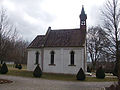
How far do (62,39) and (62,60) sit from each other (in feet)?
15.3

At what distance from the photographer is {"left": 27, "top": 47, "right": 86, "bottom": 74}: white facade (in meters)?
30.6

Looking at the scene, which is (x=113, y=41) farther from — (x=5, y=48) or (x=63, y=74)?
(x=5, y=48)

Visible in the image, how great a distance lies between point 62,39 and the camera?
33.5 metres

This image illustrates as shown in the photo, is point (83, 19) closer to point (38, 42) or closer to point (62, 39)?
point (62, 39)

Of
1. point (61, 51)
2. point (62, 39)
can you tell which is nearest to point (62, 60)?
point (61, 51)

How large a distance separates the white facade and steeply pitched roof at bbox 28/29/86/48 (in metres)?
0.89

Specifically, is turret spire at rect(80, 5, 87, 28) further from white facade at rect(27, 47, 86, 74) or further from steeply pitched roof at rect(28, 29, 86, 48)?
white facade at rect(27, 47, 86, 74)

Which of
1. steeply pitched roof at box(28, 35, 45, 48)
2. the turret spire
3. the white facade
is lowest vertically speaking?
the white facade

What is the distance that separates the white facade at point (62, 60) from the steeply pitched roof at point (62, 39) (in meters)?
0.89

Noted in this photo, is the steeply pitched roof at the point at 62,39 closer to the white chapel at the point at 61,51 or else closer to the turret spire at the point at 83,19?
the white chapel at the point at 61,51

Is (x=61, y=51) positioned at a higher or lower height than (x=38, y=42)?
lower

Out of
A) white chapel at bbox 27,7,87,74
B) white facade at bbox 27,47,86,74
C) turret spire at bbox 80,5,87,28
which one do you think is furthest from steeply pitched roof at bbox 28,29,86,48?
turret spire at bbox 80,5,87,28

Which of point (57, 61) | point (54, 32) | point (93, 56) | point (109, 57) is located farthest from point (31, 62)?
point (93, 56)

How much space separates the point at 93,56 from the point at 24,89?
1404 inches
